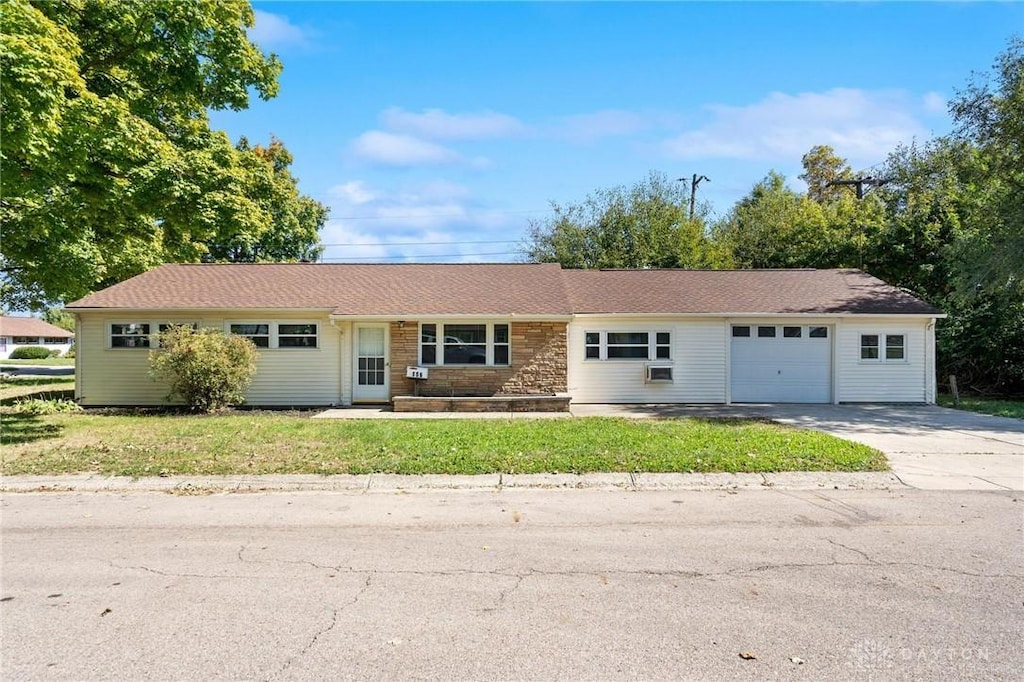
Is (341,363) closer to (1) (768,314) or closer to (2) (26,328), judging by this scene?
(1) (768,314)

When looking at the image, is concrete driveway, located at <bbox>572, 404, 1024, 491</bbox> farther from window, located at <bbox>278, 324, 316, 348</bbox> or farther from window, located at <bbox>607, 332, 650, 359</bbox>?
window, located at <bbox>278, 324, 316, 348</bbox>

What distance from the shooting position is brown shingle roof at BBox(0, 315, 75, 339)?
71.6 meters

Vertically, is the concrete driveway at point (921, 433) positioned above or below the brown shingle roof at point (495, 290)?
below

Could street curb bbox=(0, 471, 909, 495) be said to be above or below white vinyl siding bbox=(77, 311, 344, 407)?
below

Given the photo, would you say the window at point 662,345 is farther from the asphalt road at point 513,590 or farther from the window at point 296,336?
the asphalt road at point 513,590

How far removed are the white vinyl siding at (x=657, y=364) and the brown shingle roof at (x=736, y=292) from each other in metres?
0.43

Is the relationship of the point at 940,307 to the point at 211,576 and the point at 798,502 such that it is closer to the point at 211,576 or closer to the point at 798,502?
the point at 798,502

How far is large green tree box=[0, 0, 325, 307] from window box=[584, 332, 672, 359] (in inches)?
354

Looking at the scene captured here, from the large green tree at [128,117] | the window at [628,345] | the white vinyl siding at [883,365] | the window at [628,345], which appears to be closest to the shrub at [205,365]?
the large green tree at [128,117]

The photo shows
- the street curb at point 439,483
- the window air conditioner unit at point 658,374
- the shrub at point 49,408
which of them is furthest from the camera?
the window air conditioner unit at point 658,374

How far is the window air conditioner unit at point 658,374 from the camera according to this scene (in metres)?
17.3

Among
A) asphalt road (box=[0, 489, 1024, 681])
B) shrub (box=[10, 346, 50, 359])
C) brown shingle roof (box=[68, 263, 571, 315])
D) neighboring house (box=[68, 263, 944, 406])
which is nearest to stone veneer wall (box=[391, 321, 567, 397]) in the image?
neighboring house (box=[68, 263, 944, 406])

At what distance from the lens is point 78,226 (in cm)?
1567

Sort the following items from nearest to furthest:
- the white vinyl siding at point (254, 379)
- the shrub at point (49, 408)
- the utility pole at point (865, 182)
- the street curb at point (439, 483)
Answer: the street curb at point (439, 483), the shrub at point (49, 408), the white vinyl siding at point (254, 379), the utility pole at point (865, 182)
